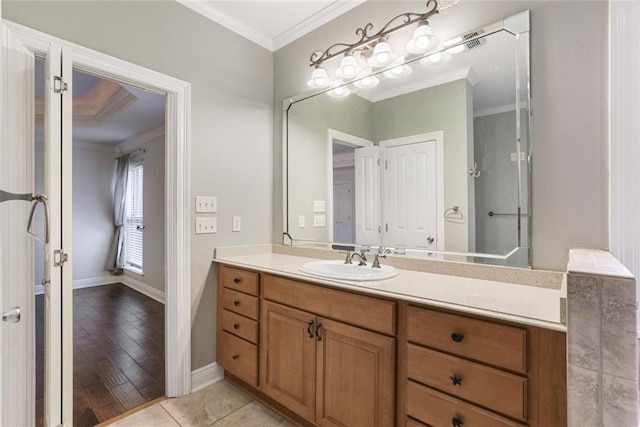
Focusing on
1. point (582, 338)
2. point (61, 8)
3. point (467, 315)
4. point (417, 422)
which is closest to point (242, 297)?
point (417, 422)

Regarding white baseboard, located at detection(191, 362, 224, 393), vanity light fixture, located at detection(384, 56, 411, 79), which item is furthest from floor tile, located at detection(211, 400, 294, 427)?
vanity light fixture, located at detection(384, 56, 411, 79)

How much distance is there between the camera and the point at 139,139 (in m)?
4.56

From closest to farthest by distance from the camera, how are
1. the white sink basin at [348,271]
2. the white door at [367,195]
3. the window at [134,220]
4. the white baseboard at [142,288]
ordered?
the white sink basin at [348,271], the white door at [367,195], the white baseboard at [142,288], the window at [134,220]

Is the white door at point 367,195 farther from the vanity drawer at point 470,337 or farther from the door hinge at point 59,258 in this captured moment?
the door hinge at point 59,258

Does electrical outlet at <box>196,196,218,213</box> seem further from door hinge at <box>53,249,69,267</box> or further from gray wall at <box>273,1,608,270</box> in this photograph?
gray wall at <box>273,1,608,270</box>

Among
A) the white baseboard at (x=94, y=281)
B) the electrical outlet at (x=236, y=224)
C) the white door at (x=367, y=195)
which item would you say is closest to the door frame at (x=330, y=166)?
the white door at (x=367, y=195)

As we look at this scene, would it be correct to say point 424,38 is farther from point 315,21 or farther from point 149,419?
point 149,419

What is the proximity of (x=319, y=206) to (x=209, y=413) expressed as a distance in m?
1.47

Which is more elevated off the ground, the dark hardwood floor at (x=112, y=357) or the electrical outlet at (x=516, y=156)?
the electrical outlet at (x=516, y=156)

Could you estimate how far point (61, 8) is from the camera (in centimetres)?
153

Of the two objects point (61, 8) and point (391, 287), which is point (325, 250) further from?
point (61, 8)

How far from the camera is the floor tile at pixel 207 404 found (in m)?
1.74

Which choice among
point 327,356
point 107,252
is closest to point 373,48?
point 327,356

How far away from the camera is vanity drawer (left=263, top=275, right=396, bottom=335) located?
128 centimetres
